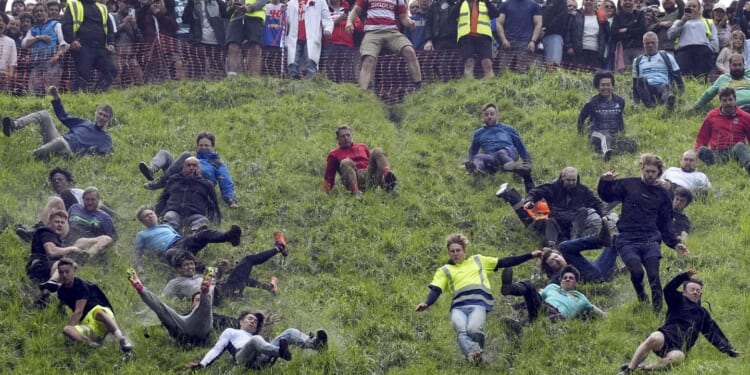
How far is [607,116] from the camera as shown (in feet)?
73.7

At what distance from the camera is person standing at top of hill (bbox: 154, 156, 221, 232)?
1947 cm

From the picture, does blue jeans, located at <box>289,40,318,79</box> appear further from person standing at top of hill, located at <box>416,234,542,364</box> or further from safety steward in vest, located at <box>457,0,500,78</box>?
person standing at top of hill, located at <box>416,234,542,364</box>

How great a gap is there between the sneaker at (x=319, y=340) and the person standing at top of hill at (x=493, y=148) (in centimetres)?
573

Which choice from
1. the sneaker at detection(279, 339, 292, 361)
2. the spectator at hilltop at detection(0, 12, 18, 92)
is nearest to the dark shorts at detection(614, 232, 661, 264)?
the sneaker at detection(279, 339, 292, 361)

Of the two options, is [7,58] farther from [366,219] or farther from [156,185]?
[366,219]

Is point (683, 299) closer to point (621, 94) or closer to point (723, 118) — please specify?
point (723, 118)

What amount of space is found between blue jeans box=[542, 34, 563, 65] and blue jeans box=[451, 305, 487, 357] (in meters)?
10.4

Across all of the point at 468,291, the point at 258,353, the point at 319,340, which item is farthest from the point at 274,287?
the point at 468,291

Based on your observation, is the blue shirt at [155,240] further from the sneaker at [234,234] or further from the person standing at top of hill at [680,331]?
the person standing at top of hill at [680,331]

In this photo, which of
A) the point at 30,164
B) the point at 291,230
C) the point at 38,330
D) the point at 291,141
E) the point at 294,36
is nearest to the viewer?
the point at 38,330

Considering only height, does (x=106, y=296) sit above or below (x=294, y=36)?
below

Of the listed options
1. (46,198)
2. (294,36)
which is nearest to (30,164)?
(46,198)

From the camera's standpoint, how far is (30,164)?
21484 millimetres

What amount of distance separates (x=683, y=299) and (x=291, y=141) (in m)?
9.24
